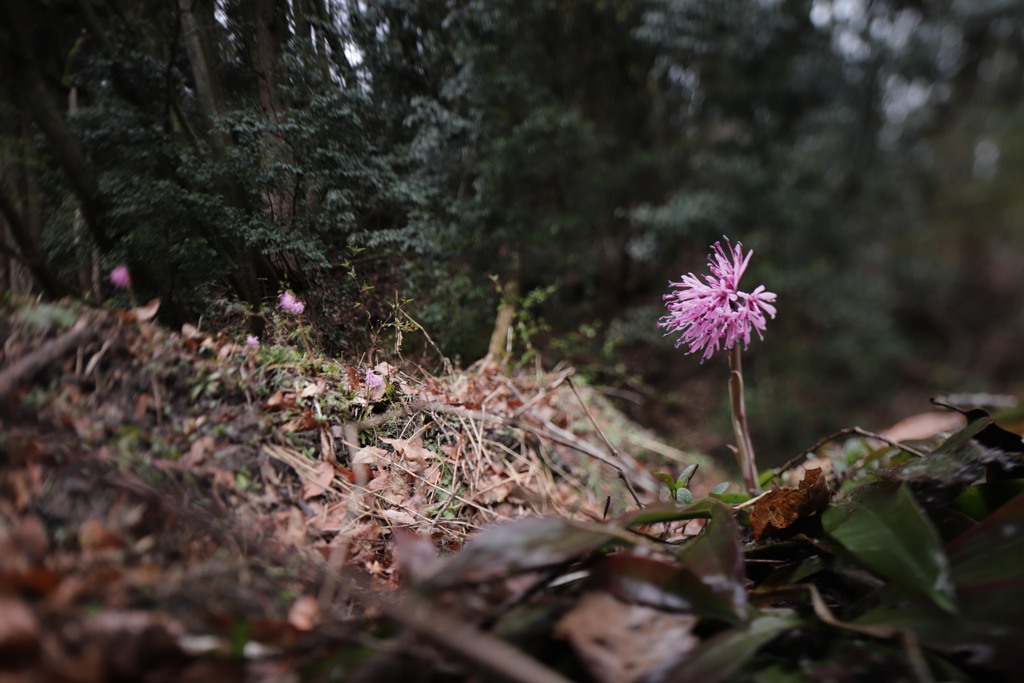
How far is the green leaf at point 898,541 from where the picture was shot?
0.52m

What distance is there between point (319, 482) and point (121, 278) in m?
0.33

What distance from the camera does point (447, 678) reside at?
48 centimetres

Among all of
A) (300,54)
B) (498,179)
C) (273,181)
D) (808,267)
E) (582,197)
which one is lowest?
(273,181)

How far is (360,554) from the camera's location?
0.67 meters

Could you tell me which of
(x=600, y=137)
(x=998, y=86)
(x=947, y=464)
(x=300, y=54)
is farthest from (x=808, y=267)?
(x=998, y=86)

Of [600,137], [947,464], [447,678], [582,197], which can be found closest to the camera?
[447,678]

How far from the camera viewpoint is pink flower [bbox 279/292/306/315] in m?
0.75

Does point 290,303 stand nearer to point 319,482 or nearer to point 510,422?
point 319,482

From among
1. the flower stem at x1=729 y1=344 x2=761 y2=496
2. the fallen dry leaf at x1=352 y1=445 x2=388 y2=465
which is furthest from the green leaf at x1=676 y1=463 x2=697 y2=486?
the fallen dry leaf at x1=352 y1=445 x2=388 y2=465

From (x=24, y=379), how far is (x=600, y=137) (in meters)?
1.49

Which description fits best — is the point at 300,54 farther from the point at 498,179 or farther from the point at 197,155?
the point at 498,179

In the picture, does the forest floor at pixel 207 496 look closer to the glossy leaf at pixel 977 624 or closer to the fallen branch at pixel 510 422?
the fallen branch at pixel 510 422

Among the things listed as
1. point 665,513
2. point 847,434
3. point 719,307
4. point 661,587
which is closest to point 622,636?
point 661,587

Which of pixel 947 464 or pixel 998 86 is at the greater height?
pixel 998 86
